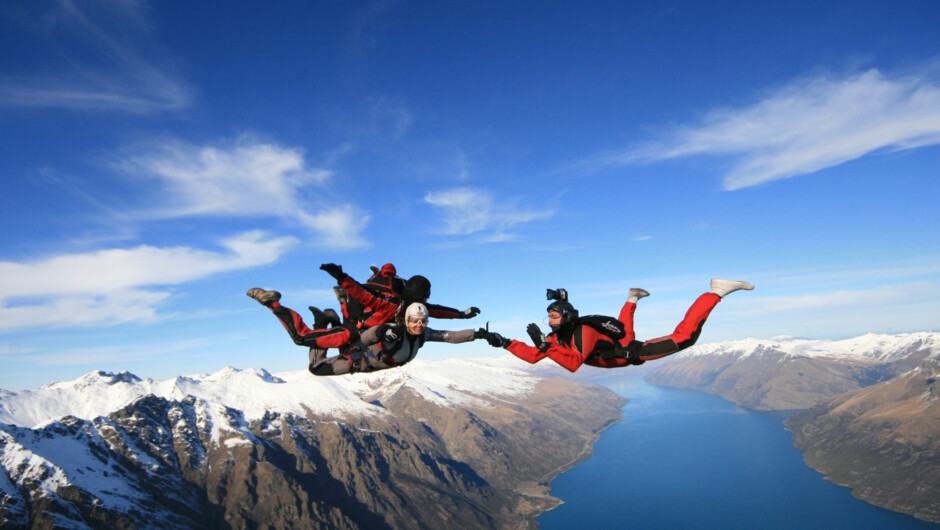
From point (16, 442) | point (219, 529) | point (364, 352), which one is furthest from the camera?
point (219, 529)

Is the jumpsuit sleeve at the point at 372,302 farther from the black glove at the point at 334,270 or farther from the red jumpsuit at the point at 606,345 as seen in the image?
the red jumpsuit at the point at 606,345

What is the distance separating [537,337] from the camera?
10492 millimetres

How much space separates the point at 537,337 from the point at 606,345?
5.90ft

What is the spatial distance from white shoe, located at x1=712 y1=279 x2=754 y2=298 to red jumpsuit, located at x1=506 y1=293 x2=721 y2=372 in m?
0.14

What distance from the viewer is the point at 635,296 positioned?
460 inches

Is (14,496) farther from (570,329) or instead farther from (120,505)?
(570,329)

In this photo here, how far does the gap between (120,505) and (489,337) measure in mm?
216483

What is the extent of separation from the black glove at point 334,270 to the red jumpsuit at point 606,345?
401cm

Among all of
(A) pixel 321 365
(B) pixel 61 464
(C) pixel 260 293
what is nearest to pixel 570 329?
(A) pixel 321 365

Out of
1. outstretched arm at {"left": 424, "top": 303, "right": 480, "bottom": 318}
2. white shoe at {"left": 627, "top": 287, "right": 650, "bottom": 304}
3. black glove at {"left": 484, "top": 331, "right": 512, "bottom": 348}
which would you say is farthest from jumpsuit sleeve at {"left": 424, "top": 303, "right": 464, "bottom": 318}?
white shoe at {"left": 627, "top": 287, "right": 650, "bottom": 304}

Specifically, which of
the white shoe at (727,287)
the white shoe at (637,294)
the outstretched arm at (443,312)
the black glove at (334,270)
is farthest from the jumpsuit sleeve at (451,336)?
the white shoe at (727,287)

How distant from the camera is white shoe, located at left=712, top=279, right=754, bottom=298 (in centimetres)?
1041

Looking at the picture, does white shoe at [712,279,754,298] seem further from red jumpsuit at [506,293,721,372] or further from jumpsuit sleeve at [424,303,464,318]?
jumpsuit sleeve at [424,303,464,318]

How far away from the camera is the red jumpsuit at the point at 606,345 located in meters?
10.4
